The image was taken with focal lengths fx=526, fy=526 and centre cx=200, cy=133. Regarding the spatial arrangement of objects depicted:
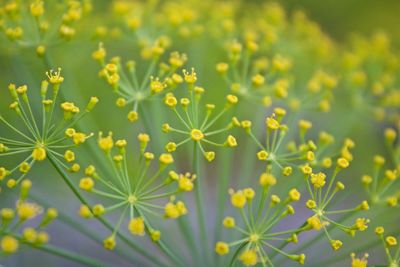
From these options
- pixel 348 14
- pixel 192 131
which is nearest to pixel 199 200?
pixel 192 131

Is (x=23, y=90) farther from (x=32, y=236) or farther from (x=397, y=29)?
(x=397, y=29)

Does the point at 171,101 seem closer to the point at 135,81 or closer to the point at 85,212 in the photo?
the point at 135,81

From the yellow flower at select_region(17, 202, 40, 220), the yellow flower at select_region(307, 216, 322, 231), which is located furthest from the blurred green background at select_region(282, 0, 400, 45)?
the yellow flower at select_region(17, 202, 40, 220)

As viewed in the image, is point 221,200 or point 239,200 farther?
point 221,200

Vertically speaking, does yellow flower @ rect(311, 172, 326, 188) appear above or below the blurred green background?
below

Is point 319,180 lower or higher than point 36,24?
lower

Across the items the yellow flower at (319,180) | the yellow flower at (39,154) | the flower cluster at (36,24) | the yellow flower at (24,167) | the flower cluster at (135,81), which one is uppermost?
the flower cluster at (36,24)

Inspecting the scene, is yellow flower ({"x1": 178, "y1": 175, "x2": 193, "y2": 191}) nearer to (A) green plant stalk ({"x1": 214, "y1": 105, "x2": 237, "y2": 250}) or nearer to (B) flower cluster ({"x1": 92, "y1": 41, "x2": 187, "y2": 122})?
(B) flower cluster ({"x1": 92, "y1": 41, "x2": 187, "y2": 122})

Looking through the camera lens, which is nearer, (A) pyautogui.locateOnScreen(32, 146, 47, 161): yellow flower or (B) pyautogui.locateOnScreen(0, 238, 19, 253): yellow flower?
(B) pyautogui.locateOnScreen(0, 238, 19, 253): yellow flower

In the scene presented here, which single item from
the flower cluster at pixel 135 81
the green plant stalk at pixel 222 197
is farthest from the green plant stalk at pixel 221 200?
the flower cluster at pixel 135 81

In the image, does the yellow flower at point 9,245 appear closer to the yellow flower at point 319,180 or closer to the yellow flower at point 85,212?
the yellow flower at point 85,212

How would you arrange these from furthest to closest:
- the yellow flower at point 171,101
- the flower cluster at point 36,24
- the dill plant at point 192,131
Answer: the flower cluster at point 36,24 → the yellow flower at point 171,101 → the dill plant at point 192,131
